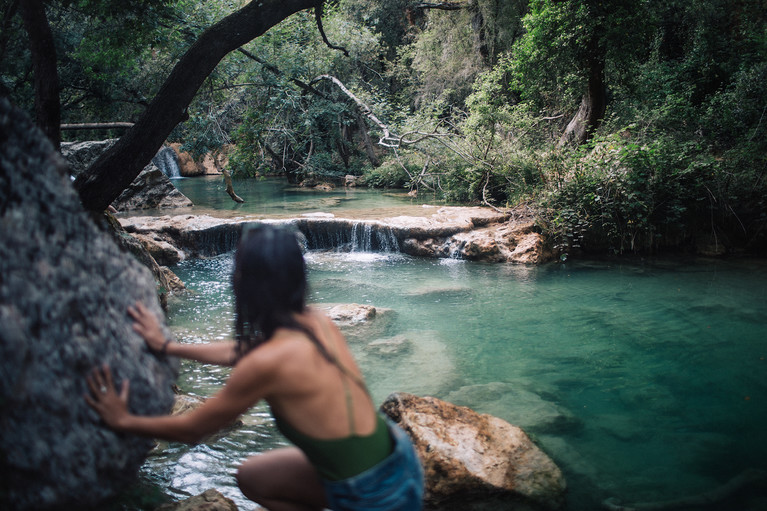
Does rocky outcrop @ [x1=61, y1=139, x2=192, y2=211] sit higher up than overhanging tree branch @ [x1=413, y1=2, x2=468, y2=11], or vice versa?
overhanging tree branch @ [x1=413, y1=2, x2=468, y2=11]

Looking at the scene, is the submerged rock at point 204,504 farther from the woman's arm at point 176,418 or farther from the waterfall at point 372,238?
the waterfall at point 372,238

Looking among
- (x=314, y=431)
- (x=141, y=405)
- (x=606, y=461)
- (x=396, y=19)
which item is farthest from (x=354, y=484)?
(x=396, y=19)

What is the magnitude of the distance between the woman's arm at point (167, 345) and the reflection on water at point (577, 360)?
189cm

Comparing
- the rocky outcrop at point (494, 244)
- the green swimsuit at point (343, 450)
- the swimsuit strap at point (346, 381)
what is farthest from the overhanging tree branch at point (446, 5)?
the green swimsuit at point (343, 450)

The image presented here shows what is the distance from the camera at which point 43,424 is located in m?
1.36

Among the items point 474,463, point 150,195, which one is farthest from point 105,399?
point 150,195

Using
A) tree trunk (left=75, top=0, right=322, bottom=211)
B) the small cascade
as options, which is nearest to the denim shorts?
tree trunk (left=75, top=0, right=322, bottom=211)

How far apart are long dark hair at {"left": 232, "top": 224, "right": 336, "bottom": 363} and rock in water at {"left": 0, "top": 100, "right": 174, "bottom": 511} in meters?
0.44

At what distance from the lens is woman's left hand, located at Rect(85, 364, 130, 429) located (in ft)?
4.88

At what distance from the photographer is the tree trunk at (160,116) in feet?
14.2

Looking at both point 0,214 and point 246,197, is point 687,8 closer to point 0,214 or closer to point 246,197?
point 246,197

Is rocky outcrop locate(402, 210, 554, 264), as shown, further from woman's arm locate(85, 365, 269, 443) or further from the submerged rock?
woman's arm locate(85, 365, 269, 443)

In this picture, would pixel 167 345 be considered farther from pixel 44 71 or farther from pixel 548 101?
pixel 548 101

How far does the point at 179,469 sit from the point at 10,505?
2.35 m
